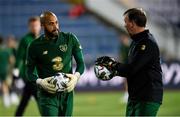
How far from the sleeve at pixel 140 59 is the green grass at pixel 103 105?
8.15m

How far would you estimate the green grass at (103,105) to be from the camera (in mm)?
16938

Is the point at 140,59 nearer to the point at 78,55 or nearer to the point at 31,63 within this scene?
the point at 78,55

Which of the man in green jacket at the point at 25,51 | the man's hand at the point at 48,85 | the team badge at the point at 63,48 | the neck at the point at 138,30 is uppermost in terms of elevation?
the neck at the point at 138,30

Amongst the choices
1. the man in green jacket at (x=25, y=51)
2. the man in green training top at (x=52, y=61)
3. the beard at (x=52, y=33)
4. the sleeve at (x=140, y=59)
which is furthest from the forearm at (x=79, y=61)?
the man in green jacket at (x=25, y=51)

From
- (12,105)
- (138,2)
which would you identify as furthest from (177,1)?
(12,105)

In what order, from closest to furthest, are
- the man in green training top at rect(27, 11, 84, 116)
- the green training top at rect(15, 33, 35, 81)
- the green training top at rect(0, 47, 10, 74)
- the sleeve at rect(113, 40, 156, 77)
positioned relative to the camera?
the sleeve at rect(113, 40, 156, 77), the man in green training top at rect(27, 11, 84, 116), the green training top at rect(15, 33, 35, 81), the green training top at rect(0, 47, 10, 74)

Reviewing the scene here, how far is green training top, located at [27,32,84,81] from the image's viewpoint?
927cm

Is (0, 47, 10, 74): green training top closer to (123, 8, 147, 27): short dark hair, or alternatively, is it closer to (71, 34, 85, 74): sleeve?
(71, 34, 85, 74): sleeve

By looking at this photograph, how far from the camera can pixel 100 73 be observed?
27.8 ft

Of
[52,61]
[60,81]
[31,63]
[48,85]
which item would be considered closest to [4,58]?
[31,63]

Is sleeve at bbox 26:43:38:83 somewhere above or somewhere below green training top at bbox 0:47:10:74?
above

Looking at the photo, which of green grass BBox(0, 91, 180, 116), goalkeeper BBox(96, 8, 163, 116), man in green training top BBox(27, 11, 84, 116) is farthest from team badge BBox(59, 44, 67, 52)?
green grass BBox(0, 91, 180, 116)

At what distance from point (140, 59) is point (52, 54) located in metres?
1.71

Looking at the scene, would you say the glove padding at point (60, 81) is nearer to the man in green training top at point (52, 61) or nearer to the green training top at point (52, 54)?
the man in green training top at point (52, 61)
